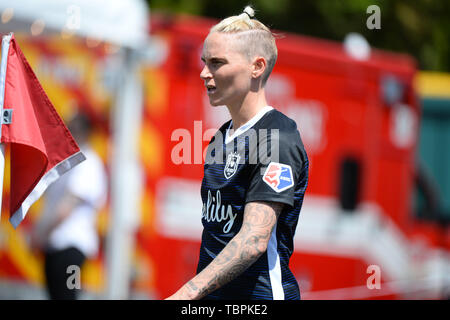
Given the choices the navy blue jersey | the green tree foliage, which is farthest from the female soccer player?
the green tree foliage

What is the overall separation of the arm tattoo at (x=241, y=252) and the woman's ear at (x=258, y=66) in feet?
1.42

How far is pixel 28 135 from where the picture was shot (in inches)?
117

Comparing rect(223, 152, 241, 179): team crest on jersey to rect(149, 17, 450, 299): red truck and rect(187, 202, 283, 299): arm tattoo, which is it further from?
rect(149, 17, 450, 299): red truck

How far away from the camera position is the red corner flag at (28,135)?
2979 millimetres

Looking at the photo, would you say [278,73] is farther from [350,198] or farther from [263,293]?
[263,293]

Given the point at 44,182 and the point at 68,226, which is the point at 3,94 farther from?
the point at 68,226

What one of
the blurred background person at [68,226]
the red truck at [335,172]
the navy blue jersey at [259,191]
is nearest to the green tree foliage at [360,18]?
the red truck at [335,172]

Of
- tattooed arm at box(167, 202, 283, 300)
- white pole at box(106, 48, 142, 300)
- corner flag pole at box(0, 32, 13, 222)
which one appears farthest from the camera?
white pole at box(106, 48, 142, 300)

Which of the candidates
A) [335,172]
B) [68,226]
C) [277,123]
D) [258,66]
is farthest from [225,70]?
[335,172]

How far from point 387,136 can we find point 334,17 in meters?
2.74

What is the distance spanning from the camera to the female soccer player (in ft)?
8.29

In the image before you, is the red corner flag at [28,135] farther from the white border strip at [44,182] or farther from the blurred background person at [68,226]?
the blurred background person at [68,226]

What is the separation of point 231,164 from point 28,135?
81cm

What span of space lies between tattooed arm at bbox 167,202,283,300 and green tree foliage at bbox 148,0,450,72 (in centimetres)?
715
